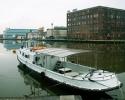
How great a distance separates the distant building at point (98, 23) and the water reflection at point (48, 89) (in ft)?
275

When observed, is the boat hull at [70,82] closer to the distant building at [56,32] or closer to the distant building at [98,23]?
the distant building at [98,23]

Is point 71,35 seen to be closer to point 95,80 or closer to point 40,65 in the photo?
point 40,65

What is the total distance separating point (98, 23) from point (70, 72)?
90649mm

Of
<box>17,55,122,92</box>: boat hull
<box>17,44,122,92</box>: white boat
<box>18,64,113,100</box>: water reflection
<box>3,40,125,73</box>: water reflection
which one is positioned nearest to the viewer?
<box>17,55,122,92</box>: boat hull

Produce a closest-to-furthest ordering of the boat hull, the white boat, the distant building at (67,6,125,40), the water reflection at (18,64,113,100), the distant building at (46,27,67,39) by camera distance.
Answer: the boat hull < the white boat < the water reflection at (18,64,113,100) < the distant building at (67,6,125,40) < the distant building at (46,27,67,39)

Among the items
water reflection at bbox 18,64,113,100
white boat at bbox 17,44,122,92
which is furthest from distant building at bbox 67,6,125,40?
water reflection at bbox 18,64,113,100

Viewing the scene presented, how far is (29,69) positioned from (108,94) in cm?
1474

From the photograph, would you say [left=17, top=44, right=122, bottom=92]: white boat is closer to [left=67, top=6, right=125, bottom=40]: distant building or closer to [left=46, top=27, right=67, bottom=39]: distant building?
[left=67, top=6, right=125, bottom=40]: distant building

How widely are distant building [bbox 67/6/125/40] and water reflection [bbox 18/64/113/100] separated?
8384cm

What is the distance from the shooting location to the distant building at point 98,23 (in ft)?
374

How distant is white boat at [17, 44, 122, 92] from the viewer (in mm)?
20938

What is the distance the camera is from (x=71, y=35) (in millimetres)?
137125

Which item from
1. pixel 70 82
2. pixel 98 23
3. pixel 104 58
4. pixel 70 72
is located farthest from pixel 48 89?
pixel 98 23

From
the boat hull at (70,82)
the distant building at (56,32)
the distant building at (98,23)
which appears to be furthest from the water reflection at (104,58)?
the distant building at (56,32)
